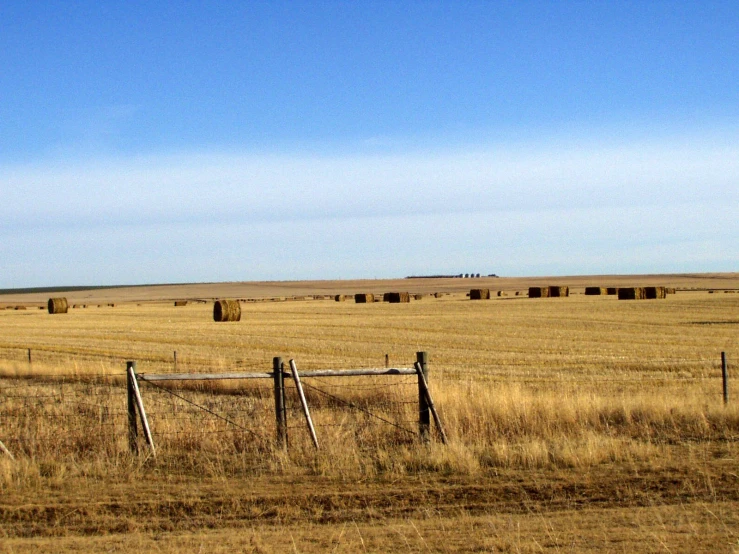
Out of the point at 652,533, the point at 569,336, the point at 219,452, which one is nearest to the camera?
the point at 652,533

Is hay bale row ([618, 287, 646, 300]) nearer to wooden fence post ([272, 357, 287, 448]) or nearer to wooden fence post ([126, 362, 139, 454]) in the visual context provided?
wooden fence post ([272, 357, 287, 448])

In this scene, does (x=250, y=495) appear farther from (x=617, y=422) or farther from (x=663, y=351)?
(x=663, y=351)

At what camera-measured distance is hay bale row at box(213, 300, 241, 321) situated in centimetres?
5262

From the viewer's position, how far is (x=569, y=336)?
33719mm

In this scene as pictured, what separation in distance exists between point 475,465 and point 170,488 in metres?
3.23

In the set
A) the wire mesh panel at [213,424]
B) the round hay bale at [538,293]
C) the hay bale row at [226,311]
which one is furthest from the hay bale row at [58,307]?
the wire mesh panel at [213,424]

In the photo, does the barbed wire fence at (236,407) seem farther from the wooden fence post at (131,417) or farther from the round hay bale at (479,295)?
the round hay bale at (479,295)

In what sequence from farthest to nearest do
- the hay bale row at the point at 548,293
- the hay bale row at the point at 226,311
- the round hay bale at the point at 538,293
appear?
→ 1. the hay bale row at the point at 548,293
2. the round hay bale at the point at 538,293
3. the hay bale row at the point at 226,311

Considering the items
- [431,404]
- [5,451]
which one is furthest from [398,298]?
[5,451]

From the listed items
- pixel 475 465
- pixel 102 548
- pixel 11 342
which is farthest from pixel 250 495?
pixel 11 342

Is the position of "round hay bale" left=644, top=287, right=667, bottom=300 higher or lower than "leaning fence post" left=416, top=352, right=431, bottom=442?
higher

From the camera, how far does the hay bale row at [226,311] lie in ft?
173

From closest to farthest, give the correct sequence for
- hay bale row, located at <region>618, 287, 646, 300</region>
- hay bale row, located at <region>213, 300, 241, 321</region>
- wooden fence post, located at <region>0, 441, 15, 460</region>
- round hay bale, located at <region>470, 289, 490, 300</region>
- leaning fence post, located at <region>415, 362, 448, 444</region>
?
wooden fence post, located at <region>0, 441, 15, 460</region> → leaning fence post, located at <region>415, 362, 448, 444</region> → hay bale row, located at <region>213, 300, 241, 321</region> → hay bale row, located at <region>618, 287, 646, 300</region> → round hay bale, located at <region>470, 289, 490, 300</region>

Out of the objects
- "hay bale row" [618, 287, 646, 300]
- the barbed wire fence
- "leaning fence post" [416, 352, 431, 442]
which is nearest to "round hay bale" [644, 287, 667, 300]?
"hay bale row" [618, 287, 646, 300]
